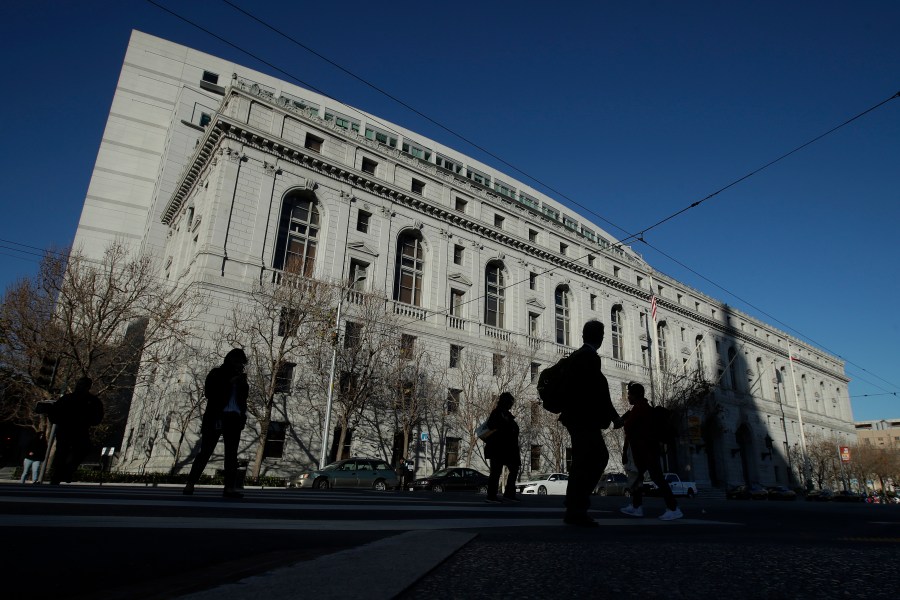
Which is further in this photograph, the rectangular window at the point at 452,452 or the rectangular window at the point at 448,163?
the rectangular window at the point at 448,163

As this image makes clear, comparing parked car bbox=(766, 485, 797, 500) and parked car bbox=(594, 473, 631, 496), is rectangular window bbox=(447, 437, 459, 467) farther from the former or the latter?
parked car bbox=(766, 485, 797, 500)

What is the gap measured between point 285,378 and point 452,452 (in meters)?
10.9

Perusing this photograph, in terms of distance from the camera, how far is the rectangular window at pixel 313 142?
31.9 m

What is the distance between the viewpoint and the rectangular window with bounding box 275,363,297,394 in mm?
25953

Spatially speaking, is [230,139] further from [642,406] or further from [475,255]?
[642,406]

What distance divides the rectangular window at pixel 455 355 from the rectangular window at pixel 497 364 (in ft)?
8.22

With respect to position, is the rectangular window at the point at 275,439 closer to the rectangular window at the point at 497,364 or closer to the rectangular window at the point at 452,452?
the rectangular window at the point at 452,452

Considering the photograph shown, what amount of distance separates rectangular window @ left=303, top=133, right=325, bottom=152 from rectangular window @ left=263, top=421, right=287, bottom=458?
16107 millimetres

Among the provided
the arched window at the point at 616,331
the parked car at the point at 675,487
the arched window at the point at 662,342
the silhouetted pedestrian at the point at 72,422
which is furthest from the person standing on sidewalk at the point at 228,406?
the arched window at the point at 662,342

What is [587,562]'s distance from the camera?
7.65 ft

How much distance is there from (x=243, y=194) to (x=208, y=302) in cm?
647

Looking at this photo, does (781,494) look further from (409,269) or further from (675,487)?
(409,269)

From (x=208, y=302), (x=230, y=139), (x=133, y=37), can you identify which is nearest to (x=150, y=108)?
(x=133, y=37)

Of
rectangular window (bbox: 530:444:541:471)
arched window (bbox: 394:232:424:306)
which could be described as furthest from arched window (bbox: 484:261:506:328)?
rectangular window (bbox: 530:444:541:471)
